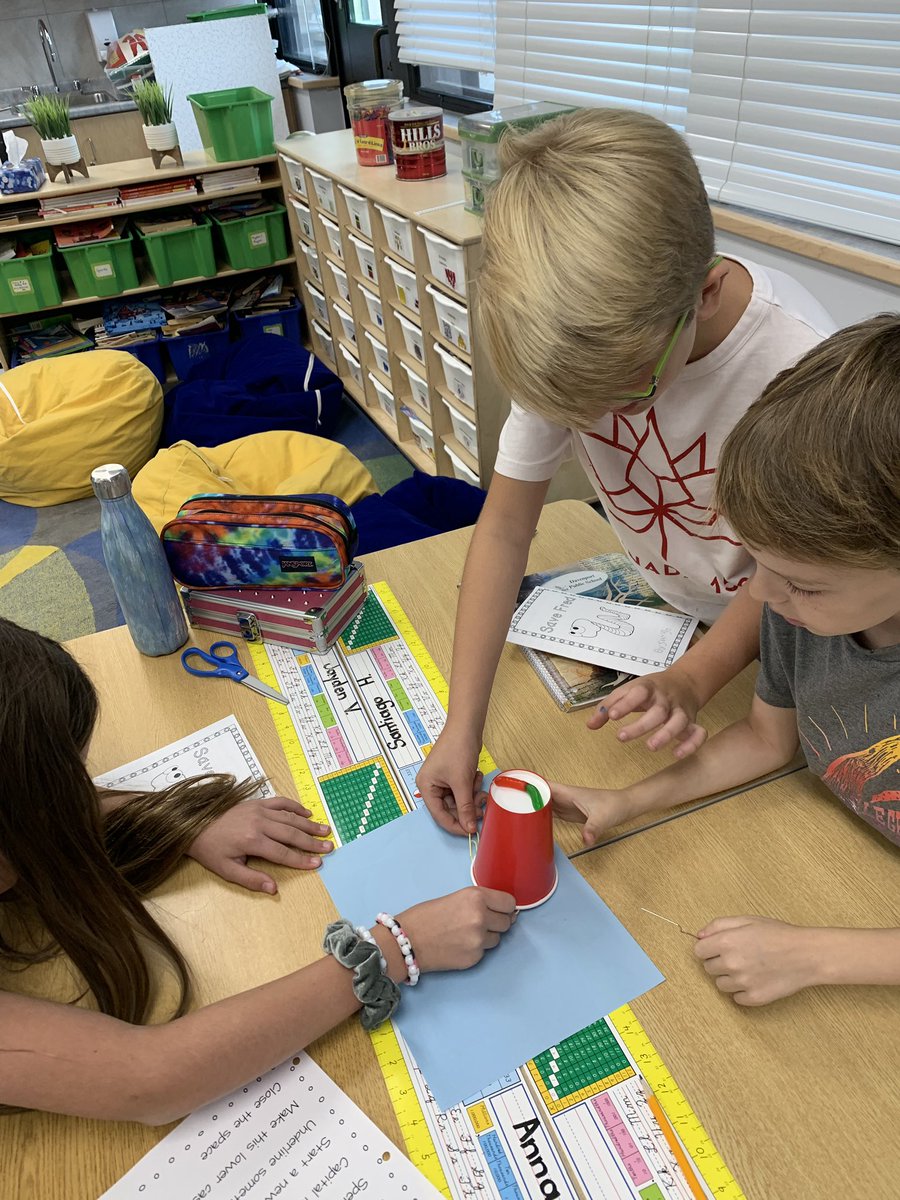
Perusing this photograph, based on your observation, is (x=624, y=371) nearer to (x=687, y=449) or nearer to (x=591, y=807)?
(x=687, y=449)

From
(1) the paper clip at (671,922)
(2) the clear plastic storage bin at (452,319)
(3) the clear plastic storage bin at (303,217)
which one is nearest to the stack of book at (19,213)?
(3) the clear plastic storage bin at (303,217)

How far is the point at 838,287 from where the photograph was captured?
1588 mm

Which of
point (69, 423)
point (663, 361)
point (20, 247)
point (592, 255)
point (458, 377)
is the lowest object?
point (69, 423)

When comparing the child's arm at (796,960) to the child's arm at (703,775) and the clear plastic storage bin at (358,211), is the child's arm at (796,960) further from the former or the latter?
the clear plastic storage bin at (358,211)

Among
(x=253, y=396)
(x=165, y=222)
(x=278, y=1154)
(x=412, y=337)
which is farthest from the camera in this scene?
(x=165, y=222)

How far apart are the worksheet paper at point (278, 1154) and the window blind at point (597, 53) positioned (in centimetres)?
210

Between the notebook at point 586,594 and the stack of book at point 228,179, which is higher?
the stack of book at point 228,179

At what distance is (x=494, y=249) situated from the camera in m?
0.73

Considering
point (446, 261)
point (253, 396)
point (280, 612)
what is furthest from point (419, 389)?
point (280, 612)

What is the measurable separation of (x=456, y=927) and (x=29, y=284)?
3448 millimetres

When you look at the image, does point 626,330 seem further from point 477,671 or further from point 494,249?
point 477,671

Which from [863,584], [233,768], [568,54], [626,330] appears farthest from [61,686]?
[568,54]

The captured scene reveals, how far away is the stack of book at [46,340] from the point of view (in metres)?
3.50

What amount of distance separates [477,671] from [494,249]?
472mm
